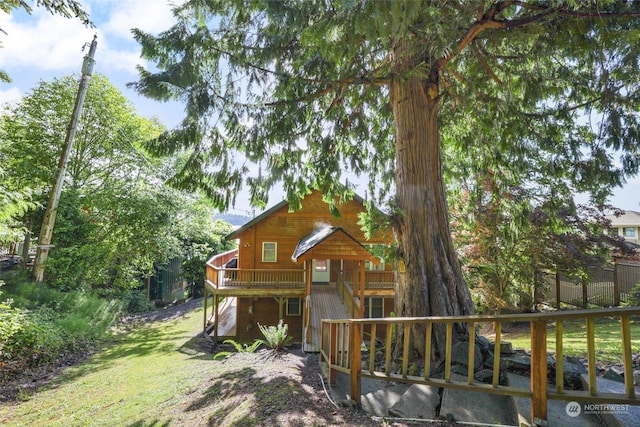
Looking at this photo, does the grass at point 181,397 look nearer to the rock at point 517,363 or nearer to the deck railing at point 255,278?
the rock at point 517,363

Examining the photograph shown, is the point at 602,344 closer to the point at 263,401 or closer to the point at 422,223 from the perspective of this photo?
the point at 422,223

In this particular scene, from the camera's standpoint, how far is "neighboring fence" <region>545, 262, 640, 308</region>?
12758 mm

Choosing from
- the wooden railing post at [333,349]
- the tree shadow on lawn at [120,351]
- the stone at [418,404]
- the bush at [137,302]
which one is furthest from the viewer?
the bush at [137,302]

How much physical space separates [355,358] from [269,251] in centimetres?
1085

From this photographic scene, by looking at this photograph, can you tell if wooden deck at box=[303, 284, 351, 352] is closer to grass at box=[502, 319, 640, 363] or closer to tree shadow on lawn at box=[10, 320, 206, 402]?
tree shadow on lawn at box=[10, 320, 206, 402]

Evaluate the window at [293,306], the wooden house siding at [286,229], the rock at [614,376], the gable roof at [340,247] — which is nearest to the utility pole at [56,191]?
the wooden house siding at [286,229]

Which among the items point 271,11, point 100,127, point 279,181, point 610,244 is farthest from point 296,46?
point 100,127

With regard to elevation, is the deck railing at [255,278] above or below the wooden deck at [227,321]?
above

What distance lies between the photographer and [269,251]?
46.2 ft

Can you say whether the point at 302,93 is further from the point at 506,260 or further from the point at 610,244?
the point at 610,244

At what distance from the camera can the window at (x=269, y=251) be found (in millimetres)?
13992

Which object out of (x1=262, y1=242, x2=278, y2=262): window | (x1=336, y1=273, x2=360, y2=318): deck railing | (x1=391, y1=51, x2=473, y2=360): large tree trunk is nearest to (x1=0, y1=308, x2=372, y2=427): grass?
(x1=391, y1=51, x2=473, y2=360): large tree trunk

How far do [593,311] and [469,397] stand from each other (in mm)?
1595

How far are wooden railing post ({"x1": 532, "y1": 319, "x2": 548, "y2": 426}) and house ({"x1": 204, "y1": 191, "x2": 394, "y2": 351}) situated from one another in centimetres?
842
